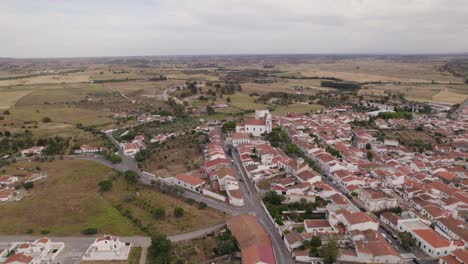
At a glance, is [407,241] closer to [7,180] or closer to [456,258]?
[456,258]

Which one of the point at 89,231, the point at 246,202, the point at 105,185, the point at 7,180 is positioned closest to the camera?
the point at 89,231

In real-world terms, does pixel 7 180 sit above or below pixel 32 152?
below

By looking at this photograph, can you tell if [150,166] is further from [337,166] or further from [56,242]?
[337,166]

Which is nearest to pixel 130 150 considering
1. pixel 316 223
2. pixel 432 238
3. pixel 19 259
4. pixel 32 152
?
pixel 32 152

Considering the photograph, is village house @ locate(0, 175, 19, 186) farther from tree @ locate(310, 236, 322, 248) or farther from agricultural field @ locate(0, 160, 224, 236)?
tree @ locate(310, 236, 322, 248)

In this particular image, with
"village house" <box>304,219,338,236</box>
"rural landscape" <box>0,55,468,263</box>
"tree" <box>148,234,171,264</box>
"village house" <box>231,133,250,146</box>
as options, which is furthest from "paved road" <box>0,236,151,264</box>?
"village house" <box>231,133,250,146</box>

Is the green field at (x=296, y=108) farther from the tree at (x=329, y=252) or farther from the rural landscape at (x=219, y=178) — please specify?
the tree at (x=329, y=252)

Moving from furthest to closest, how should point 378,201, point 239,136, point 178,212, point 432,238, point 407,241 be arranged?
point 239,136 → point 378,201 → point 178,212 → point 407,241 → point 432,238
